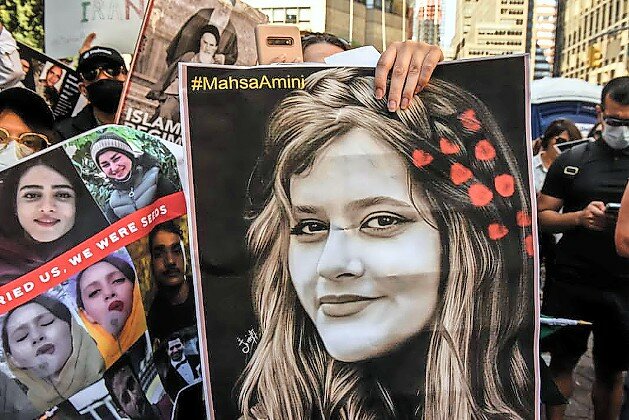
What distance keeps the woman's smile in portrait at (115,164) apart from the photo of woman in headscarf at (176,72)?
54cm

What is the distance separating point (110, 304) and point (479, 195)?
0.76 m

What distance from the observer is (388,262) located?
4.56 ft

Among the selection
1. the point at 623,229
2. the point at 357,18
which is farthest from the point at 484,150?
the point at 357,18

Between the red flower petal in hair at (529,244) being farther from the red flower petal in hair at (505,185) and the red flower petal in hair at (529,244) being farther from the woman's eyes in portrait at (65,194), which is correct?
the woman's eyes in portrait at (65,194)

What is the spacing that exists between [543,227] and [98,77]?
2.02 m

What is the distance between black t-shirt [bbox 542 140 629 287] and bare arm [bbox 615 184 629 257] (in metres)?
0.39

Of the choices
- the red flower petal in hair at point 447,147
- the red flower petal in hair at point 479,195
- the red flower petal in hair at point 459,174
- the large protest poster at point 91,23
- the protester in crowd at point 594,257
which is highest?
the large protest poster at point 91,23

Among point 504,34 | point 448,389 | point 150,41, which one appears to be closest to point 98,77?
point 150,41

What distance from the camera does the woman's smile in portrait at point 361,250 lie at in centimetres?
138

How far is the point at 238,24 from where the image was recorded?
213 centimetres

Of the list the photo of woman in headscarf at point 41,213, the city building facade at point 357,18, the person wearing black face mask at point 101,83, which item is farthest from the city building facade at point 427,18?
the photo of woman in headscarf at point 41,213

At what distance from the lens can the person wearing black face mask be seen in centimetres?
232

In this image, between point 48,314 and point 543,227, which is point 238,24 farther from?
point 543,227

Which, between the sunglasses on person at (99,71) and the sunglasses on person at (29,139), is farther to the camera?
the sunglasses on person at (99,71)
